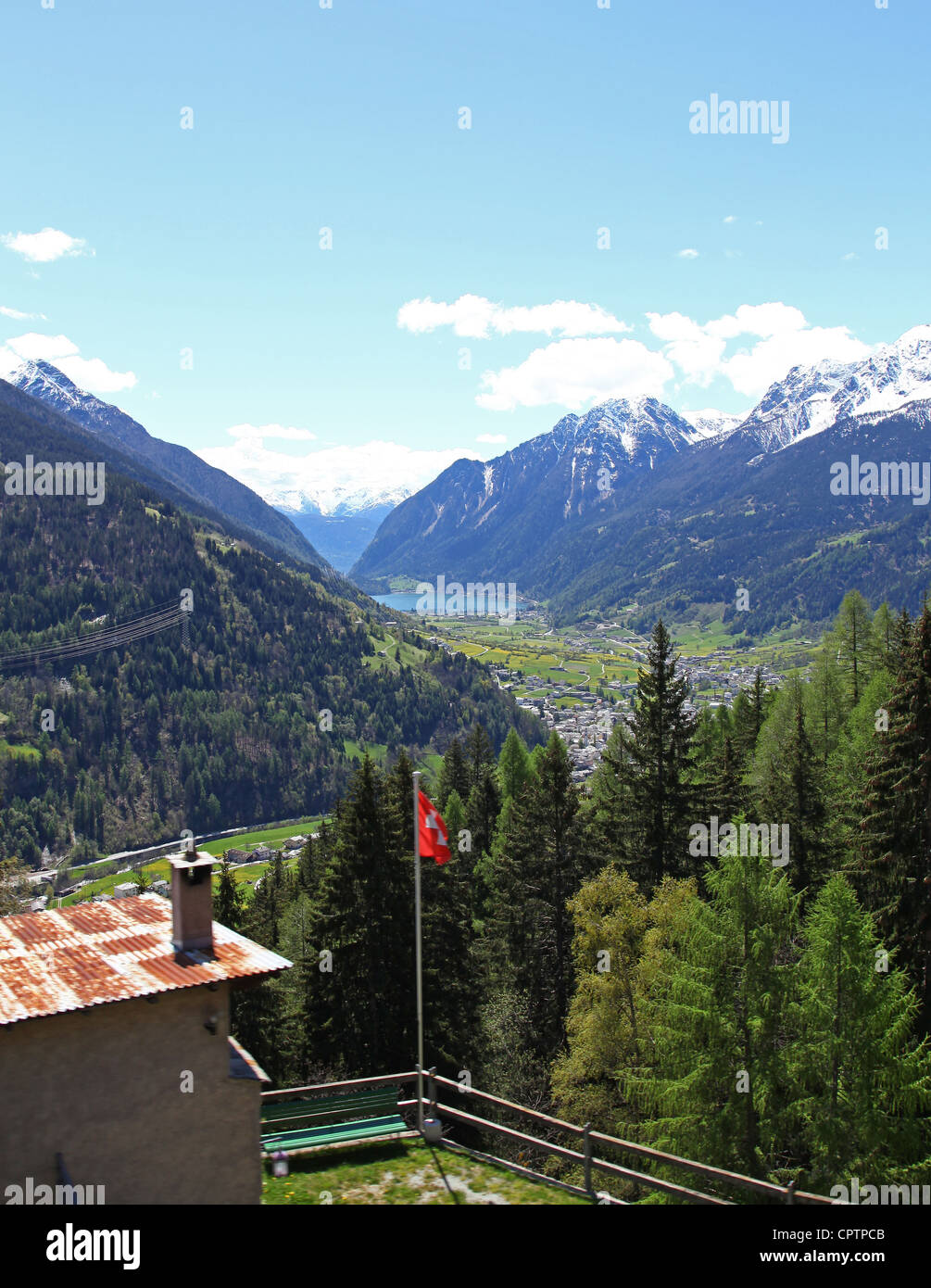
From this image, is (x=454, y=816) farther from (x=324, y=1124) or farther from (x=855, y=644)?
(x=324, y=1124)

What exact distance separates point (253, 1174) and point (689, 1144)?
14688mm

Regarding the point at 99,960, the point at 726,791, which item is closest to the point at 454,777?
the point at 726,791

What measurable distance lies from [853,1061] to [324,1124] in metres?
14.4

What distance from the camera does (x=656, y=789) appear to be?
3541 centimetres

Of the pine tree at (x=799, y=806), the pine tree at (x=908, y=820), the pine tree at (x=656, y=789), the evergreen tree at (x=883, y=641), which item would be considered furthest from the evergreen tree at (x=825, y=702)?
the pine tree at (x=908, y=820)

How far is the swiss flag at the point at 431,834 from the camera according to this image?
20.5 metres

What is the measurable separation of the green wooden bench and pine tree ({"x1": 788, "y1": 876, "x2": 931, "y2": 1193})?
11240 mm

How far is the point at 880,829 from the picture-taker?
28.1 metres

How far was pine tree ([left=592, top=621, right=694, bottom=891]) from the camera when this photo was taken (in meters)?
35.2

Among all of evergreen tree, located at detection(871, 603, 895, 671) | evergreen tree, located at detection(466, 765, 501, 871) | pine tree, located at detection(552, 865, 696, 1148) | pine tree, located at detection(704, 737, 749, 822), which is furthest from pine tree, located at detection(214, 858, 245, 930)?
evergreen tree, located at detection(871, 603, 895, 671)

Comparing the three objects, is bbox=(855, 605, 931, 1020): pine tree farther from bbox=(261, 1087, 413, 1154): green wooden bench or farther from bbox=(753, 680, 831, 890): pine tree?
bbox=(261, 1087, 413, 1154): green wooden bench
